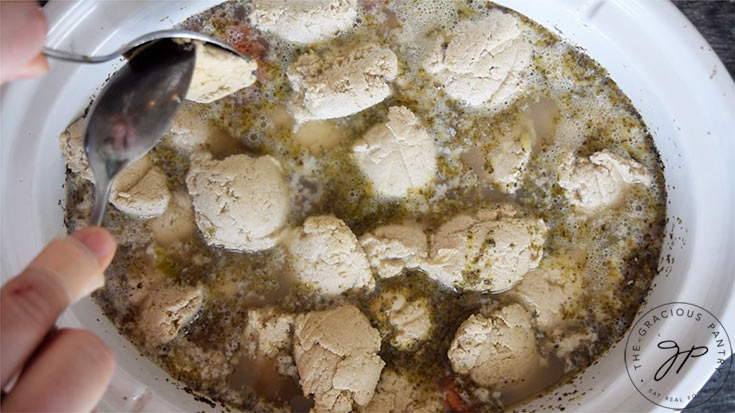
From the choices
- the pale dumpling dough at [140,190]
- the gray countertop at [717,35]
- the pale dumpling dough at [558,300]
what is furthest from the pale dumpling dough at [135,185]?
the gray countertop at [717,35]

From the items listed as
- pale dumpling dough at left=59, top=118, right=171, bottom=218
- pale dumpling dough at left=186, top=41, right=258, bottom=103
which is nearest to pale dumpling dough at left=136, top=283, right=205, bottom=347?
pale dumpling dough at left=59, top=118, right=171, bottom=218

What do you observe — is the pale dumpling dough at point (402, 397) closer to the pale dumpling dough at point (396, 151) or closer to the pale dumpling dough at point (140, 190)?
the pale dumpling dough at point (396, 151)

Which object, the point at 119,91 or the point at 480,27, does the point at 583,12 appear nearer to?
the point at 480,27

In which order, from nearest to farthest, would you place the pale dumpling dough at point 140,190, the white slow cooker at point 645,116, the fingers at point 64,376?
the fingers at point 64,376 < the white slow cooker at point 645,116 < the pale dumpling dough at point 140,190

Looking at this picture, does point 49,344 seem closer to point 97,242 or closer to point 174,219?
point 97,242

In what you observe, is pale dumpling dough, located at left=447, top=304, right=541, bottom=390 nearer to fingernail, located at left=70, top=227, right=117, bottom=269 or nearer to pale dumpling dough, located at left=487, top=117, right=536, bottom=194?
pale dumpling dough, located at left=487, top=117, right=536, bottom=194

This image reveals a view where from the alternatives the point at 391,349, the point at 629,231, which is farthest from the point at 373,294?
the point at 629,231
